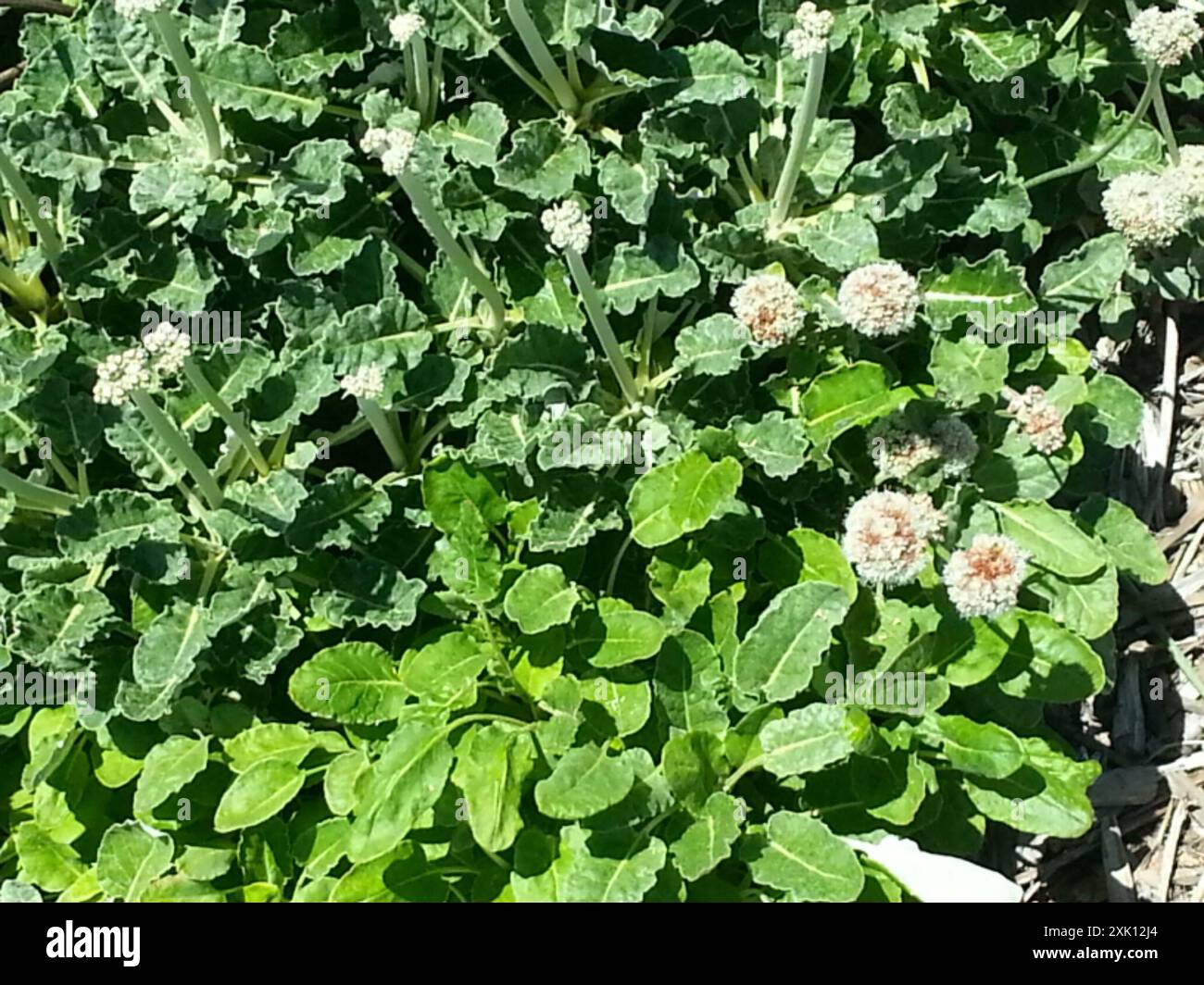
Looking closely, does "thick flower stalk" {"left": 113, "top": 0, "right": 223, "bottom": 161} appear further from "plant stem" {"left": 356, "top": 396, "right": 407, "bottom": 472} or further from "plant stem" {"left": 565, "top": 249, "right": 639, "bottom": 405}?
"plant stem" {"left": 565, "top": 249, "right": 639, "bottom": 405}

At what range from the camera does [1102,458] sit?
2242 mm

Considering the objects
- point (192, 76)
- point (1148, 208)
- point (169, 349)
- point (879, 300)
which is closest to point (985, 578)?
point (879, 300)

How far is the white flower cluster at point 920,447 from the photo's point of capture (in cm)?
189

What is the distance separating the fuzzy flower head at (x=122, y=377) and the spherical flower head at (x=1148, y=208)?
60.3 inches

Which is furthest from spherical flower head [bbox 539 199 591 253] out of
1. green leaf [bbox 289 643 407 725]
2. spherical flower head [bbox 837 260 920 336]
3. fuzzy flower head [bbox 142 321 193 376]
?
green leaf [bbox 289 643 407 725]

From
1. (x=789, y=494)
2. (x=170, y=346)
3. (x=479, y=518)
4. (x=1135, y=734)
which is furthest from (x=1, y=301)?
(x=1135, y=734)

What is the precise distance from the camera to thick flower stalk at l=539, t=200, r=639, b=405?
5.62 feet

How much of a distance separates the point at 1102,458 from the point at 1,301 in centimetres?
190

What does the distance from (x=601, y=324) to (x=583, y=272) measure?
10 centimetres

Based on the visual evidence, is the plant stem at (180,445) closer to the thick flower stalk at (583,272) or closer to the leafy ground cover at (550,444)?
the leafy ground cover at (550,444)

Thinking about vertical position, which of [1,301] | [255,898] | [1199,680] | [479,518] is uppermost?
[1,301]

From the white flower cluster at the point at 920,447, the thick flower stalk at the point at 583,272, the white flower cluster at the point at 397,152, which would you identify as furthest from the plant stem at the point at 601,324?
the white flower cluster at the point at 920,447

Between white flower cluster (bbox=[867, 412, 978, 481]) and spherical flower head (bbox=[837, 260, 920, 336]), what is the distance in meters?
0.16

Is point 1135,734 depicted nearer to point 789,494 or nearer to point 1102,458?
point 1102,458
